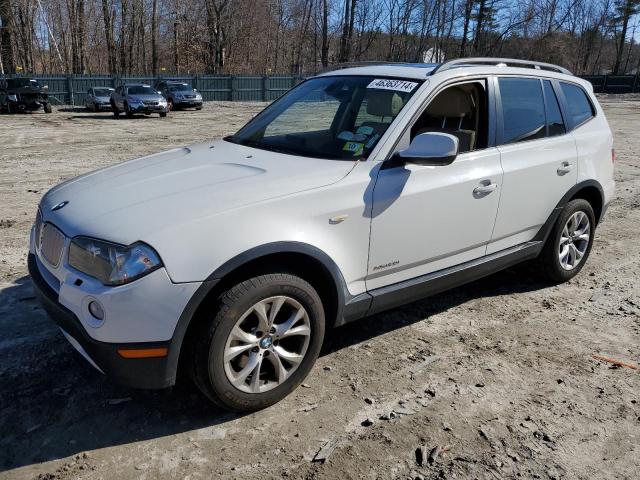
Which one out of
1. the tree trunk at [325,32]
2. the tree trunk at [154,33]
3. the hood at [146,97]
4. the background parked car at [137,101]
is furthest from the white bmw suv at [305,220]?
the tree trunk at [325,32]

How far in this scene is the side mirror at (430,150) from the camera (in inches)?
129

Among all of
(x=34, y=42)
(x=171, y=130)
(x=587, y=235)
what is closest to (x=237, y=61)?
(x=34, y=42)

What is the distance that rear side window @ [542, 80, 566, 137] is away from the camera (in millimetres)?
4504

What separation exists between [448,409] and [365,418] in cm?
49

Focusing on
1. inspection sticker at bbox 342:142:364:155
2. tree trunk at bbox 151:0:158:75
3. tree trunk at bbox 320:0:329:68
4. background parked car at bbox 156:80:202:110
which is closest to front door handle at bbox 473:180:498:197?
inspection sticker at bbox 342:142:364:155

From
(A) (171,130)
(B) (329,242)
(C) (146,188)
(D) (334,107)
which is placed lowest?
A: (A) (171,130)

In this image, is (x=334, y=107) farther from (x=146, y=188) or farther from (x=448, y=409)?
(x=448, y=409)

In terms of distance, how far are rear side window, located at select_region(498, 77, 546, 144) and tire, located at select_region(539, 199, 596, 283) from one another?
2.52ft

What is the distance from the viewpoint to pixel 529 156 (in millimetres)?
4195

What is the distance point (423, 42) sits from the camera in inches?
2175

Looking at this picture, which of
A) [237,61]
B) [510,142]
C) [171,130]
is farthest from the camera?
[237,61]

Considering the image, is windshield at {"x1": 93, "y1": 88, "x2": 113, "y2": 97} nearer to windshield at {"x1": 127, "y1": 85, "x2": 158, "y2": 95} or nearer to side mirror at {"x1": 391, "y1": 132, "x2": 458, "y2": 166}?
windshield at {"x1": 127, "y1": 85, "x2": 158, "y2": 95}

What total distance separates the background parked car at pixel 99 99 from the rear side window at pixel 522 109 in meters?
28.0

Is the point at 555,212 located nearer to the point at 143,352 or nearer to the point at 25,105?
the point at 143,352
